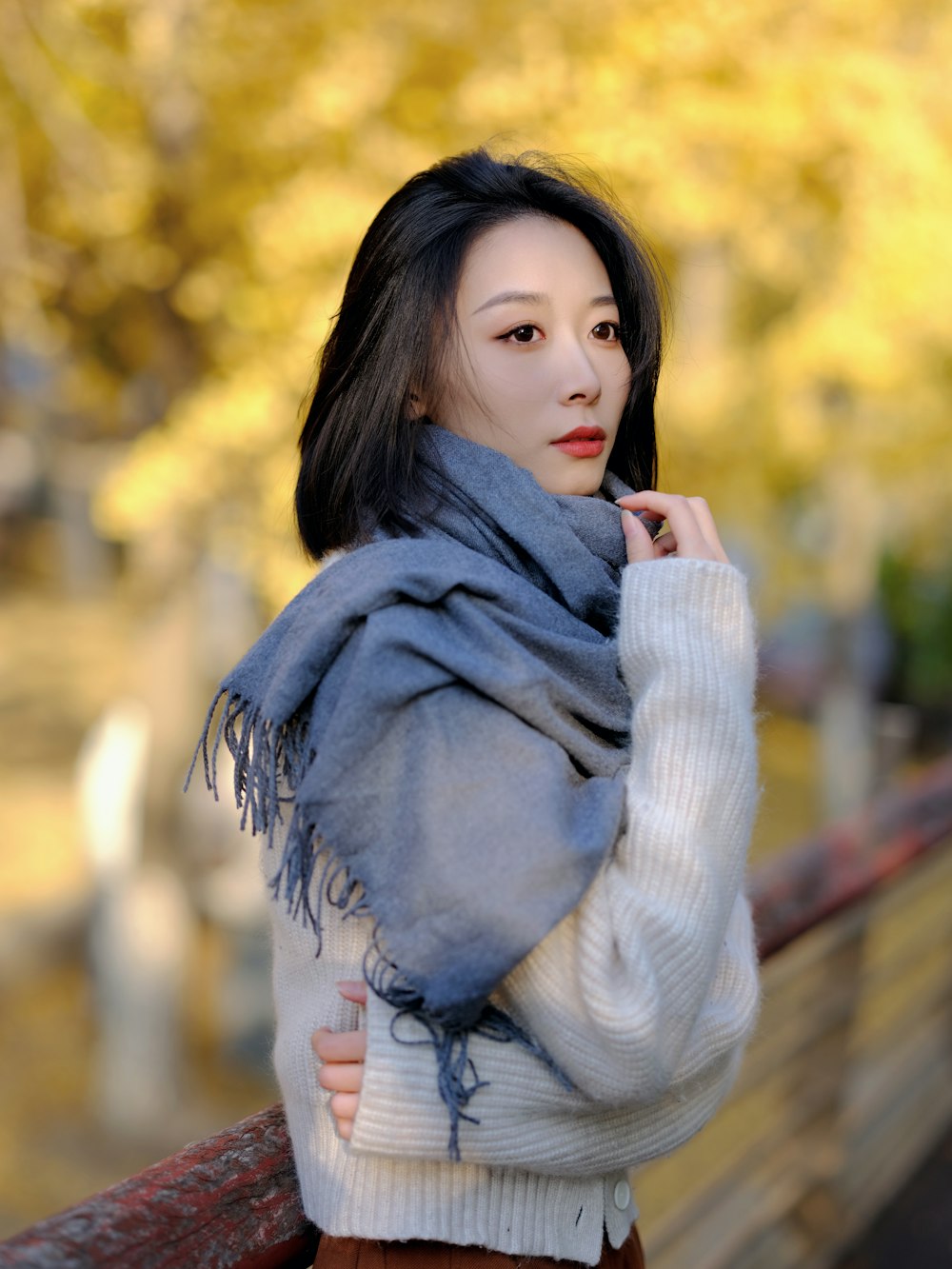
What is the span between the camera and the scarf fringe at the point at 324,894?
1.23 meters

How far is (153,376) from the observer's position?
694 cm

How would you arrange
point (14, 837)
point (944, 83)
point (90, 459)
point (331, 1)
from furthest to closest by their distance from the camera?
point (90, 459)
point (14, 837)
point (944, 83)
point (331, 1)

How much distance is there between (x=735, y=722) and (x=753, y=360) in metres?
6.71

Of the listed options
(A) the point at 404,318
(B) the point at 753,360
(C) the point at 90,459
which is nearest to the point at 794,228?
(B) the point at 753,360

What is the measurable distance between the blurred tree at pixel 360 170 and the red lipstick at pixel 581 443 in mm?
2557

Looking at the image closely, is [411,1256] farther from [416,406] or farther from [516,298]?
[516,298]

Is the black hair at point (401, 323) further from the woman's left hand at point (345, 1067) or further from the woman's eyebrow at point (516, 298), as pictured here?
the woman's left hand at point (345, 1067)

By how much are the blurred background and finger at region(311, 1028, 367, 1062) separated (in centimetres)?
237

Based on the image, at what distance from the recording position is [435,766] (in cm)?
122

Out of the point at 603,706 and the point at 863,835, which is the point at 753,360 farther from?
the point at 603,706

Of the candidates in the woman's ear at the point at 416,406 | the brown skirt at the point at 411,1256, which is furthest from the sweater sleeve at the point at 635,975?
the woman's ear at the point at 416,406

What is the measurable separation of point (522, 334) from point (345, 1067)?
2.77 feet

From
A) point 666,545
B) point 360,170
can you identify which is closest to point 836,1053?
point 666,545

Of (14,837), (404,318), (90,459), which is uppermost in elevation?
(404,318)
